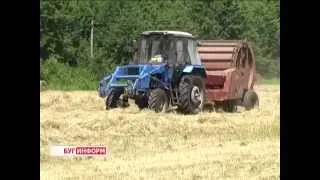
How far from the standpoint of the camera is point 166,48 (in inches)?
304

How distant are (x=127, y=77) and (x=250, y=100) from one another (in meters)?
1.34

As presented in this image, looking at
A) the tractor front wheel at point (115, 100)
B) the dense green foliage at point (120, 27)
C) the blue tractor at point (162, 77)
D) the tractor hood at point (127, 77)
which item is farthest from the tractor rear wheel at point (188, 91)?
the tractor front wheel at point (115, 100)

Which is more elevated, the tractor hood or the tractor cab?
the tractor cab

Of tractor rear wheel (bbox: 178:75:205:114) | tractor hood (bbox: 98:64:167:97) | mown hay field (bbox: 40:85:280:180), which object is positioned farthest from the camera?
tractor rear wheel (bbox: 178:75:205:114)

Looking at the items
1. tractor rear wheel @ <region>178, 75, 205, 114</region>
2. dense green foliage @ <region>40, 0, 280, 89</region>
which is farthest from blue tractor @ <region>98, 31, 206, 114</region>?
dense green foliage @ <region>40, 0, 280, 89</region>

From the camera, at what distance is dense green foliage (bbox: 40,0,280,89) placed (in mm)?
7652

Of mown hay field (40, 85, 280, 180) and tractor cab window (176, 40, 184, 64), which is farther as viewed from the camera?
tractor cab window (176, 40, 184, 64)

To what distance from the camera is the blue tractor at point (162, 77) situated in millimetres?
7622

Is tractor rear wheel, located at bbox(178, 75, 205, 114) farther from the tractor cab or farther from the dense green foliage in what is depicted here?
the dense green foliage

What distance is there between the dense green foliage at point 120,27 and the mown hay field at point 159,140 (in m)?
0.27

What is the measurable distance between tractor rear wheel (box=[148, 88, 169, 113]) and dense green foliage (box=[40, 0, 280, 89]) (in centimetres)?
45

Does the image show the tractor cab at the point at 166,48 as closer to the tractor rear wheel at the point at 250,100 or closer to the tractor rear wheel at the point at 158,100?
the tractor rear wheel at the point at 158,100

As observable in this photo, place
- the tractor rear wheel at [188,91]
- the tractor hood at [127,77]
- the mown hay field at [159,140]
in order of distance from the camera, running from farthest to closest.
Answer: the tractor rear wheel at [188,91]
the tractor hood at [127,77]
the mown hay field at [159,140]

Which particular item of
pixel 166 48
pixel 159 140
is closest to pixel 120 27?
pixel 166 48
